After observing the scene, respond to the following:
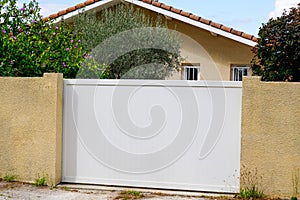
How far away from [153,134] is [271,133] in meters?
1.95

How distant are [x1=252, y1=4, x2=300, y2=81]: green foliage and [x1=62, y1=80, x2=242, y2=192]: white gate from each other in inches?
96.5

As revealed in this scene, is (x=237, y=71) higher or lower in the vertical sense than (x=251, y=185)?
higher

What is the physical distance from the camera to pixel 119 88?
7.86 meters

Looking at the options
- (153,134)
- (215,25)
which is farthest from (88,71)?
(215,25)

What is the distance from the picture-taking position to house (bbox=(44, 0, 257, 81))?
568 inches

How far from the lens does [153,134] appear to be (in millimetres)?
7781

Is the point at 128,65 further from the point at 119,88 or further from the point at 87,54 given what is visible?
the point at 119,88

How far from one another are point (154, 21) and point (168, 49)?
1.95 meters

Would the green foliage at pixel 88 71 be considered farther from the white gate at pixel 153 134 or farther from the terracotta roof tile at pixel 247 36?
the terracotta roof tile at pixel 247 36

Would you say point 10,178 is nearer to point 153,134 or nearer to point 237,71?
point 153,134

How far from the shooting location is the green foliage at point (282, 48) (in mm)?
9383

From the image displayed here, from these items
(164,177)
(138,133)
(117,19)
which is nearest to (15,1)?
(117,19)

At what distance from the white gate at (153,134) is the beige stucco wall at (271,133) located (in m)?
0.23

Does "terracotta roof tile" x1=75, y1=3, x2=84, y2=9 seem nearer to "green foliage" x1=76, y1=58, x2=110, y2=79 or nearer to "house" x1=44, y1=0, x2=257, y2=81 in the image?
"house" x1=44, y1=0, x2=257, y2=81
